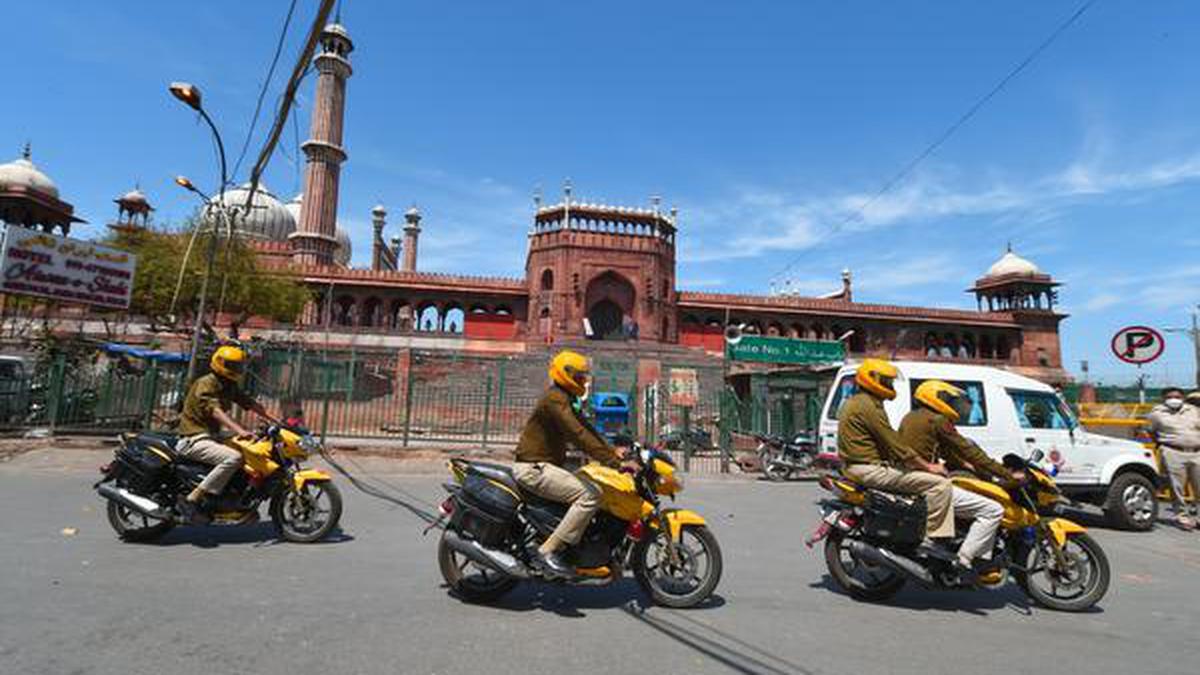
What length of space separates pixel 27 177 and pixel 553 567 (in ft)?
149

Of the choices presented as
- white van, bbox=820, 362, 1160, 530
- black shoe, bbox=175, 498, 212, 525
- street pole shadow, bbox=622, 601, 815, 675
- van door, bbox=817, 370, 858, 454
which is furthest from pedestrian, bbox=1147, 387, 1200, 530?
black shoe, bbox=175, 498, 212, 525

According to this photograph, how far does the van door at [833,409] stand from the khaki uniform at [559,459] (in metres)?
5.65

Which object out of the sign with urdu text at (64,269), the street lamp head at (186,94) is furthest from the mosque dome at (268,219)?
the street lamp head at (186,94)

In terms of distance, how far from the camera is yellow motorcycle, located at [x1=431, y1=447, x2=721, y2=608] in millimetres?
3568

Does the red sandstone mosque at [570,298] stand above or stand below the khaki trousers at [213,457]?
above

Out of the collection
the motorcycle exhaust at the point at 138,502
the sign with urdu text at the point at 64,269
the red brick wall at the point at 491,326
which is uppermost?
the red brick wall at the point at 491,326

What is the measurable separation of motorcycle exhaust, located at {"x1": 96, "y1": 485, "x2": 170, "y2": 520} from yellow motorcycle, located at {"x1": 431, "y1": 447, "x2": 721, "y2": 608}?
2.57 meters

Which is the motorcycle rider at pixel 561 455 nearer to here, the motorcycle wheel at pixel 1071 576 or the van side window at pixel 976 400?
the motorcycle wheel at pixel 1071 576

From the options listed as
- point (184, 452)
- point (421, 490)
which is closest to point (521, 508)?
point (184, 452)

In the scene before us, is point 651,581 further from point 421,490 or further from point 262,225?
point 262,225

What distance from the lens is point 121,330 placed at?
26.9 m

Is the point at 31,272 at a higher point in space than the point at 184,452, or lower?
higher

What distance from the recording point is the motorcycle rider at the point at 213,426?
4.72 m

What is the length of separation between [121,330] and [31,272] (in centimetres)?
1694
